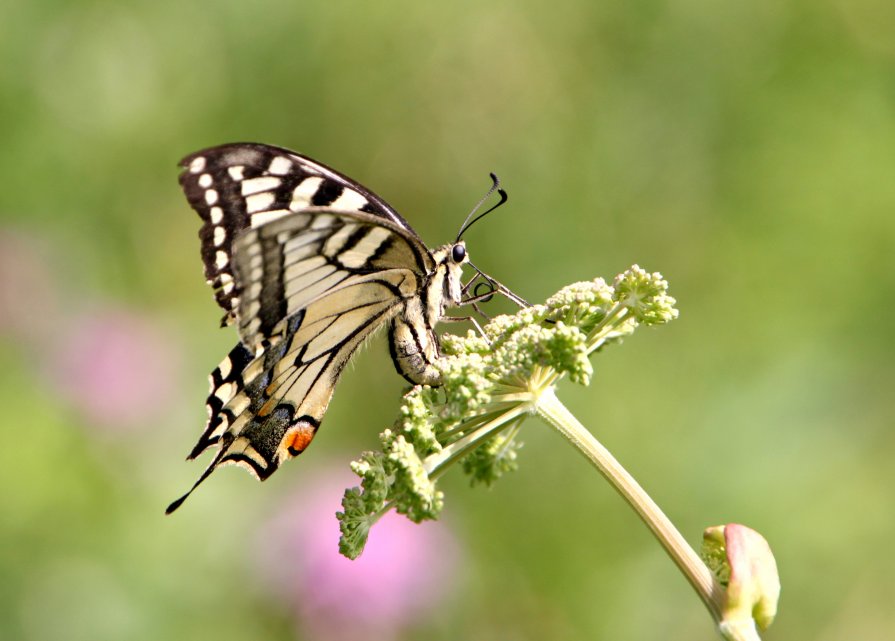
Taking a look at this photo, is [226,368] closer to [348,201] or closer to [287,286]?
[287,286]

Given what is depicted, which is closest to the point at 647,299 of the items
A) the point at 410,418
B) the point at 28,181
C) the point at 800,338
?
the point at 410,418

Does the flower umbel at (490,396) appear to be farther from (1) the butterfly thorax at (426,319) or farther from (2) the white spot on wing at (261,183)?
Result: (2) the white spot on wing at (261,183)

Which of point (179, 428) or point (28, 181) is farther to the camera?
point (28, 181)

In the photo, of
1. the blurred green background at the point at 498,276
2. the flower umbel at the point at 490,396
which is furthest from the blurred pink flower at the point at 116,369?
the flower umbel at the point at 490,396

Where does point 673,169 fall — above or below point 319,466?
above

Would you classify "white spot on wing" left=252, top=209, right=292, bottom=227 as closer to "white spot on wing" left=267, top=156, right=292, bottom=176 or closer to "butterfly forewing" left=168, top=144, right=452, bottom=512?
"butterfly forewing" left=168, top=144, right=452, bottom=512

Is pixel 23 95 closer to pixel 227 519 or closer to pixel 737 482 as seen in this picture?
pixel 227 519
